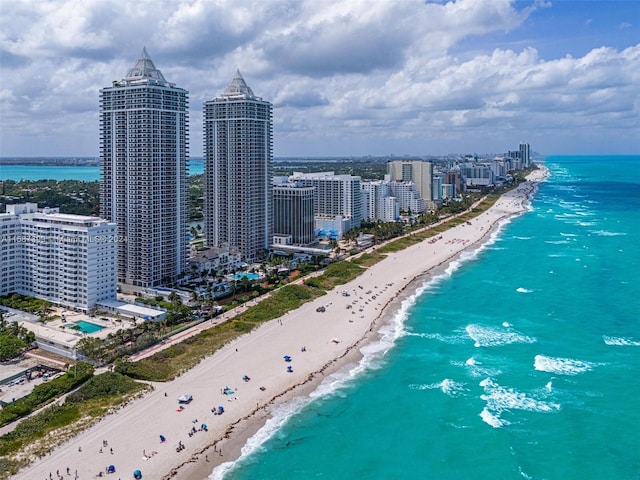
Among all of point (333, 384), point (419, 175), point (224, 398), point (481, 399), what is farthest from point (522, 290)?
point (419, 175)

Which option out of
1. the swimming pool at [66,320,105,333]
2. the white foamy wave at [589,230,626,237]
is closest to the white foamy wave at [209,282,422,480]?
the swimming pool at [66,320,105,333]

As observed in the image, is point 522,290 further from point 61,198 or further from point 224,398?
point 61,198

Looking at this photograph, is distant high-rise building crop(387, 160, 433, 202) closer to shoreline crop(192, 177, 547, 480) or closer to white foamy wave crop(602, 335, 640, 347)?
shoreline crop(192, 177, 547, 480)

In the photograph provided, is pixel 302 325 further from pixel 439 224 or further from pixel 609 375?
pixel 439 224

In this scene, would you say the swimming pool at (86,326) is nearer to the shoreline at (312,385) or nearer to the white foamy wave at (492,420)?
the shoreline at (312,385)

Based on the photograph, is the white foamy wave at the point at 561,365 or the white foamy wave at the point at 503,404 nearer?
the white foamy wave at the point at 503,404

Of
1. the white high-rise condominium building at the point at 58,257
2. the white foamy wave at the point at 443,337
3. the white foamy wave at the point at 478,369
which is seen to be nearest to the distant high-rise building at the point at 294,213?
the white high-rise condominium building at the point at 58,257

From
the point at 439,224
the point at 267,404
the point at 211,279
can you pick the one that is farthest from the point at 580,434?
the point at 439,224
